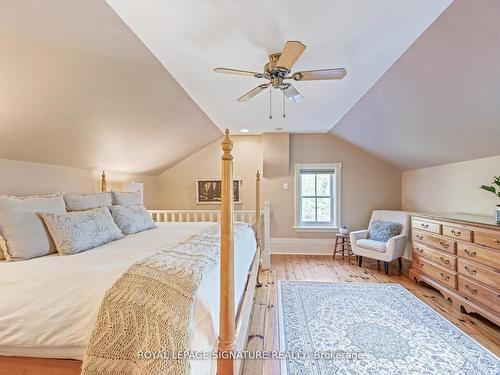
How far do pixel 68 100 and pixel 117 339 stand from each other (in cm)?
209

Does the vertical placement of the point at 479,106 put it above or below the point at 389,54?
below

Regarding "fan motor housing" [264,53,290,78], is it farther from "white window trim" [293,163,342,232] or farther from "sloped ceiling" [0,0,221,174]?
"white window trim" [293,163,342,232]

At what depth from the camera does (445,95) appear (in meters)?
2.40

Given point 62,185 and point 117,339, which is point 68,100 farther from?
point 117,339

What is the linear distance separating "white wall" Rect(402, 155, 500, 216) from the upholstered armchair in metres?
0.52

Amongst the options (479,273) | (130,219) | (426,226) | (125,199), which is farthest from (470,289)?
(125,199)

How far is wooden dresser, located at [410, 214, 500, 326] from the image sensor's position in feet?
7.65

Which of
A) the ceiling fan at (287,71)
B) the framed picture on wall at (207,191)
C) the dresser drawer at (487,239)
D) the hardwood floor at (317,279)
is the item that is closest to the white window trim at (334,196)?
the hardwood floor at (317,279)

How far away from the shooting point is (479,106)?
229cm

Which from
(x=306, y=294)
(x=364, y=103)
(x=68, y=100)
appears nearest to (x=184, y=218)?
(x=306, y=294)

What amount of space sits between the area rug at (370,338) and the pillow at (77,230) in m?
1.80

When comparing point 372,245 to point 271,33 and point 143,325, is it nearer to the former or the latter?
point 271,33

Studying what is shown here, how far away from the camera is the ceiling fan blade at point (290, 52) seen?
164cm

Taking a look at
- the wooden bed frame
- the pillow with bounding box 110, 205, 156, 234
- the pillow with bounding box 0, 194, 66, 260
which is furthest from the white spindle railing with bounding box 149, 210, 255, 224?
the wooden bed frame
